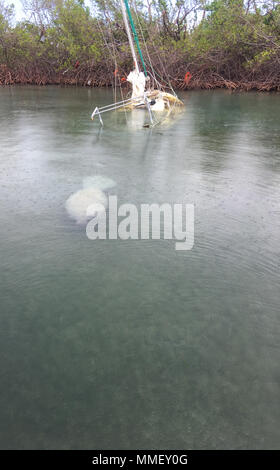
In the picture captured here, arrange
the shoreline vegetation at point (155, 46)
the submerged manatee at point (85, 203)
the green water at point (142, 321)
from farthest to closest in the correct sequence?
the shoreline vegetation at point (155, 46)
the submerged manatee at point (85, 203)
the green water at point (142, 321)

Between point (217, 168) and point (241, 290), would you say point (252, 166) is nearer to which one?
point (217, 168)

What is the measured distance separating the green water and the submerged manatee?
6.3 inches

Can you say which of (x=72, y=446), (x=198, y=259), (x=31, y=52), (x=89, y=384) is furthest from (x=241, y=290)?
(x=31, y=52)

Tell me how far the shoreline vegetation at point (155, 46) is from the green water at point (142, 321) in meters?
16.7

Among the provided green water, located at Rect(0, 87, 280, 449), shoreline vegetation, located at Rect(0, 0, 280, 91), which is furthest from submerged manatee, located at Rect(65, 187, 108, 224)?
shoreline vegetation, located at Rect(0, 0, 280, 91)

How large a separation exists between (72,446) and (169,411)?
1.89ft

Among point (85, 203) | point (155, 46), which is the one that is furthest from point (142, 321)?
point (155, 46)

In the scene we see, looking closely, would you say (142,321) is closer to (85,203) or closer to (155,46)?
(85,203)

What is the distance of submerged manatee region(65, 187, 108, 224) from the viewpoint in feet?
14.7

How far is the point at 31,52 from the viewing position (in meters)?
25.4

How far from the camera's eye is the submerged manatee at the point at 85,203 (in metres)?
4.49

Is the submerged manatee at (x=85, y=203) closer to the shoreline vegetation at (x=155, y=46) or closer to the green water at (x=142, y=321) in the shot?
the green water at (x=142, y=321)

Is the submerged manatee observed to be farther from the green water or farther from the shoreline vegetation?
the shoreline vegetation

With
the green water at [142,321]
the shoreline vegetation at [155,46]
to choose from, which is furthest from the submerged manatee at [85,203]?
the shoreline vegetation at [155,46]
